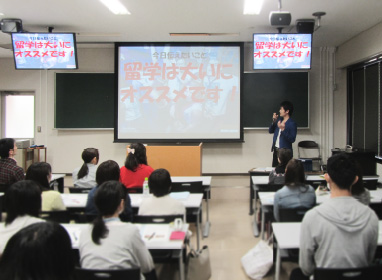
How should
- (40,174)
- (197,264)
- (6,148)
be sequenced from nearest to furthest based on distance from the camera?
1. (197,264)
2. (40,174)
3. (6,148)

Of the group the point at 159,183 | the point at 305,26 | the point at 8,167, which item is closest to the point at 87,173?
the point at 8,167

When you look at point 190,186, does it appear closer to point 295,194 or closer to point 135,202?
point 135,202

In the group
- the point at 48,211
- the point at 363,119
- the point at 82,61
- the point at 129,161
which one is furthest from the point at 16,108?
the point at 363,119

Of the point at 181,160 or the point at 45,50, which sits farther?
the point at 181,160

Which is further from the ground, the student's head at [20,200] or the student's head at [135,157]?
the student's head at [135,157]

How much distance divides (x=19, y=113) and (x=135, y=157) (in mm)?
5144

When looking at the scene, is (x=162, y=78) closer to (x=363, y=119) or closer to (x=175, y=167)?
(x=175, y=167)

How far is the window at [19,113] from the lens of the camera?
24.7ft

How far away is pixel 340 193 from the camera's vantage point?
172cm

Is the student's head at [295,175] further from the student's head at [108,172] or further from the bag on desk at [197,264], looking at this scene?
the student's head at [108,172]

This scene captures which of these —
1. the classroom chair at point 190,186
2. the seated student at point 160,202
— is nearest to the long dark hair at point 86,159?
the classroom chair at point 190,186

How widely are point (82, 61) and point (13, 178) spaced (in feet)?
13.0

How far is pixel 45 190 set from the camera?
109 inches

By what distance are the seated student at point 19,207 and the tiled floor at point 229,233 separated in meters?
1.48
